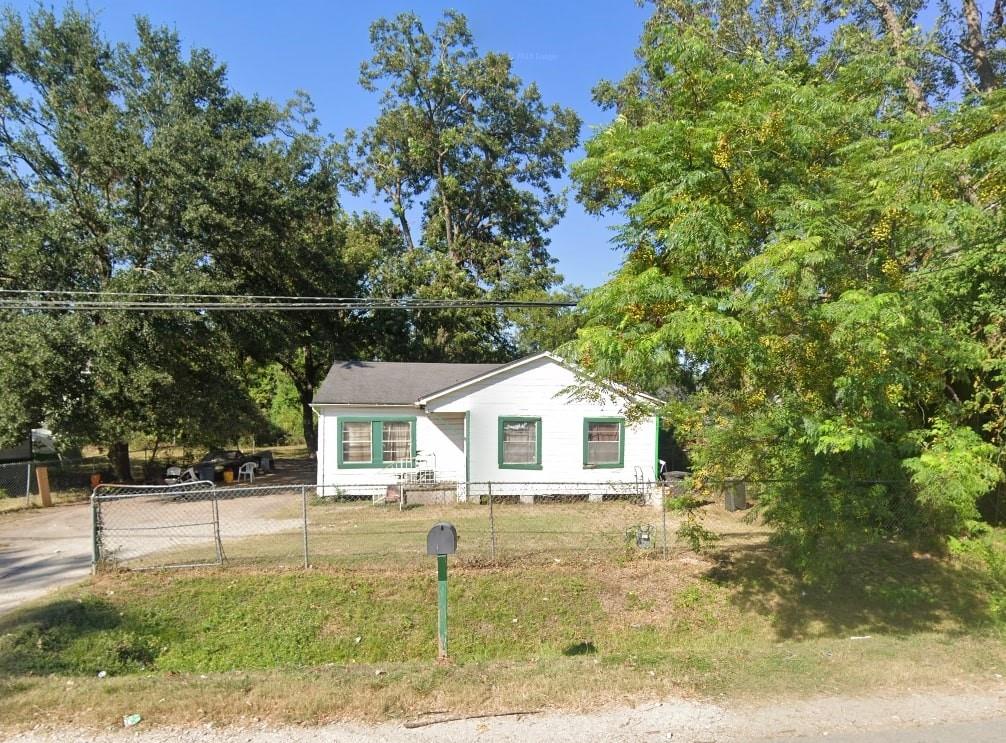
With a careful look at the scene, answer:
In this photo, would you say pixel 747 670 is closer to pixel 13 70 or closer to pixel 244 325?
pixel 244 325

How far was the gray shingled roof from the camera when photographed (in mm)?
16000

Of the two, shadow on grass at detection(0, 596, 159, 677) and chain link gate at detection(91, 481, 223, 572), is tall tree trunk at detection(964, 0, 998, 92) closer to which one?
chain link gate at detection(91, 481, 223, 572)

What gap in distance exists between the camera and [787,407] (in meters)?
6.09

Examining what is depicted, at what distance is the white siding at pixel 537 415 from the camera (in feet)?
50.8

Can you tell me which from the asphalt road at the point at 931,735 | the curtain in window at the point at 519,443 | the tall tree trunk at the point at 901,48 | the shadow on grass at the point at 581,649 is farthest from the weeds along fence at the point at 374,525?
the tall tree trunk at the point at 901,48

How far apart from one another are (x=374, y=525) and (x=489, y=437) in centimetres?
415

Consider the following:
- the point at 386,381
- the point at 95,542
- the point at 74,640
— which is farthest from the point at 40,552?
the point at 386,381

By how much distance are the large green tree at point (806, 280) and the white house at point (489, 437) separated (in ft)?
27.0

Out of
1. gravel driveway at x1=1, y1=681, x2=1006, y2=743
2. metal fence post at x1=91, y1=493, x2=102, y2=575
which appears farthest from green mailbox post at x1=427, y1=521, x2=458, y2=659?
metal fence post at x1=91, y1=493, x2=102, y2=575

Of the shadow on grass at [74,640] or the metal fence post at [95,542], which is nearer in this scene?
the shadow on grass at [74,640]

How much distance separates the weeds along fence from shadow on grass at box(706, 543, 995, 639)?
158cm

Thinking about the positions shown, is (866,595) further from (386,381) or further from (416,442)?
(386,381)

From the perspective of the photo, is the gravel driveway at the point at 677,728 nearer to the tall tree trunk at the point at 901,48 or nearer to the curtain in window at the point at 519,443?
the tall tree trunk at the point at 901,48

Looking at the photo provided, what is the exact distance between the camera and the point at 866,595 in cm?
857
